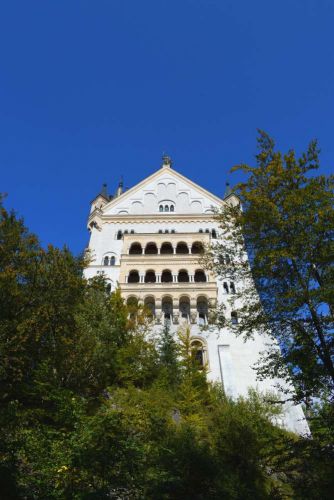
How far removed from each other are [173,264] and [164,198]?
11581 millimetres

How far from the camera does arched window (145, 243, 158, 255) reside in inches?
1463

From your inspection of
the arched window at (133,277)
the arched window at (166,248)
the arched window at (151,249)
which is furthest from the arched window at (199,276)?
the arched window at (133,277)

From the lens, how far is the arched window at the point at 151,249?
37.2 m

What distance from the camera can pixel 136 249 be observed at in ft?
123

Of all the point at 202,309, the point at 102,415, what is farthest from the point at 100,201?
the point at 102,415

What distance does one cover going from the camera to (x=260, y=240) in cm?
1251

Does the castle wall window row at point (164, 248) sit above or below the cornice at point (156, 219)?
below

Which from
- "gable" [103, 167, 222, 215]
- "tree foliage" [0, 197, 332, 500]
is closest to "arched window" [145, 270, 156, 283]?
"gable" [103, 167, 222, 215]

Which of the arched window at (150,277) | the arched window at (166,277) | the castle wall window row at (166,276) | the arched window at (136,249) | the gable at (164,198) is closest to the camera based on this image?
the castle wall window row at (166,276)

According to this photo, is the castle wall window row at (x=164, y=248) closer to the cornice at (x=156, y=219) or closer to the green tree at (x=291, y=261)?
the cornice at (x=156, y=219)

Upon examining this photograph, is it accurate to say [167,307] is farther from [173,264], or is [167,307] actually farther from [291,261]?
[291,261]

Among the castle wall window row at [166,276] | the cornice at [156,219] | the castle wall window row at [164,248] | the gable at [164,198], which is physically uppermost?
the gable at [164,198]

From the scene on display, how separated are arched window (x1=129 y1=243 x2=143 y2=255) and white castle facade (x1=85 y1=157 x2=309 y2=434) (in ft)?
0.34

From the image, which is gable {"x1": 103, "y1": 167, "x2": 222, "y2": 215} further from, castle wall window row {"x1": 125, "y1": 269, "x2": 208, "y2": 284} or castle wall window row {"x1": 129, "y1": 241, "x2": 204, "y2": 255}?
castle wall window row {"x1": 125, "y1": 269, "x2": 208, "y2": 284}
